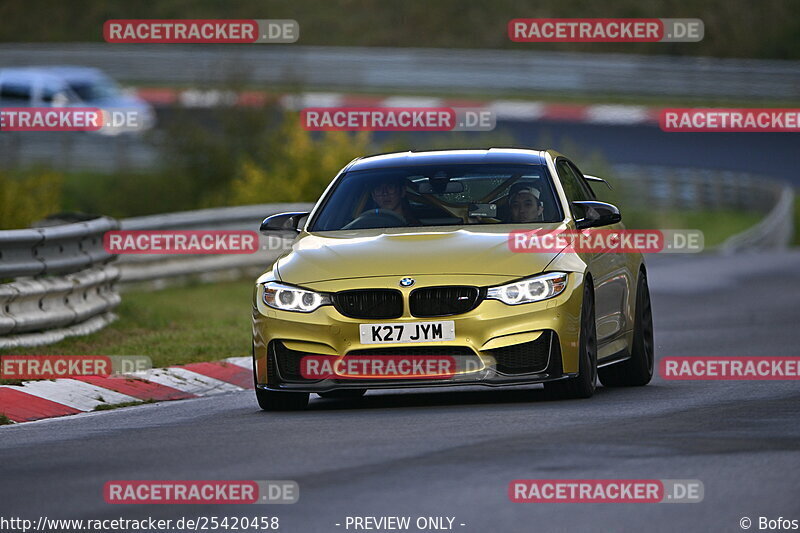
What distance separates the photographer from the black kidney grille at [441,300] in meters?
10.4

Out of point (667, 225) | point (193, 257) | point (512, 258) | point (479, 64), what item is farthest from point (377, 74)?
point (512, 258)

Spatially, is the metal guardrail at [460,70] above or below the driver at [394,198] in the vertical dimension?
above

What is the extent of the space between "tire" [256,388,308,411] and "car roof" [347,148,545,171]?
1.81 metres

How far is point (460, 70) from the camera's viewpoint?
50875 millimetres

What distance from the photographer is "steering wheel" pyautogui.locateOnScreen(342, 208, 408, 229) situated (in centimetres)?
1151

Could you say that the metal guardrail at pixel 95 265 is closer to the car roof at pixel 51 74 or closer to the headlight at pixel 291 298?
the headlight at pixel 291 298

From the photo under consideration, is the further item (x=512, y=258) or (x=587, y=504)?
(x=512, y=258)

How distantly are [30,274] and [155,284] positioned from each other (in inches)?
279

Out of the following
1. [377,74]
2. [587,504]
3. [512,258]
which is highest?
[377,74]

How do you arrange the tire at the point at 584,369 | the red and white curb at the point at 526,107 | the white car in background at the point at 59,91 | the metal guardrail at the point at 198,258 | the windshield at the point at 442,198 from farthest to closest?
1. the red and white curb at the point at 526,107
2. the white car in background at the point at 59,91
3. the metal guardrail at the point at 198,258
4. the windshield at the point at 442,198
5. the tire at the point at 584,369

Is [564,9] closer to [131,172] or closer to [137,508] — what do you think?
[131,172]

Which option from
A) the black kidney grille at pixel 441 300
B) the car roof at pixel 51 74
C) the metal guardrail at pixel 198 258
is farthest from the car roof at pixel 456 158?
the car roof at pixel 51 74

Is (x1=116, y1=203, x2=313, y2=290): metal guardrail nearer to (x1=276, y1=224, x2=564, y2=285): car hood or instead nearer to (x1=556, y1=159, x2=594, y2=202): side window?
(x1=556, y1=159, x2=594, y2=202): side window

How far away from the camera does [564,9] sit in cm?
6738
